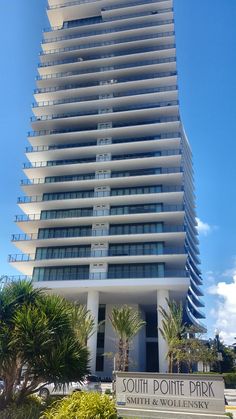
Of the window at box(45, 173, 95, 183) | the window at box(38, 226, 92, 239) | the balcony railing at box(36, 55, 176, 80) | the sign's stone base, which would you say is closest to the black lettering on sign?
the sign's stone base

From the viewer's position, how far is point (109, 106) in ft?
196

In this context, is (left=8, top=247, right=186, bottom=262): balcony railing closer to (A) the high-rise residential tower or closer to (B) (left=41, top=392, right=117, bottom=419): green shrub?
(A) the high-rise residential tower

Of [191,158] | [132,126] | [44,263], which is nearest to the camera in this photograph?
[44,263]

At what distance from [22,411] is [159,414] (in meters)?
5.88

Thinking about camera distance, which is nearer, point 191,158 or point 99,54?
point 99,54

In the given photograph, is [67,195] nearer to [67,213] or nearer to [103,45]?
[67,213]

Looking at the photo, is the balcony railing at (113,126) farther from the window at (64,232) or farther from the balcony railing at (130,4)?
the balcony railing at (130,4)

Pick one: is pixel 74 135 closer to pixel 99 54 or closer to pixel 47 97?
pixel 47 97

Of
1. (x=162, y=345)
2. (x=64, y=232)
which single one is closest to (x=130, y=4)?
(x=64, y=232)

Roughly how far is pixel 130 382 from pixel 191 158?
9000 centimetres

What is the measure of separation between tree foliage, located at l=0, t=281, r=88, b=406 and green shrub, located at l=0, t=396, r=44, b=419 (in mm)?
892

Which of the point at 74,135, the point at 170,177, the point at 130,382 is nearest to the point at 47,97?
the point at 74,135

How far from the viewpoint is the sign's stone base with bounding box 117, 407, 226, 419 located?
13.7 metres

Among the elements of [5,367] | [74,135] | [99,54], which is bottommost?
[5,367]
